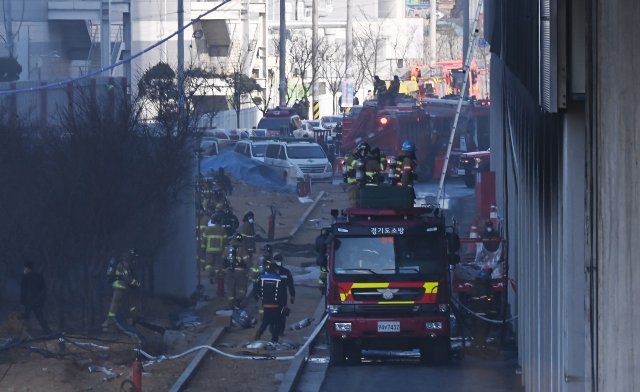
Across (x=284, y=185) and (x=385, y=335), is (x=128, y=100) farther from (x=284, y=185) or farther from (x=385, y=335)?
(x=284, y=185)

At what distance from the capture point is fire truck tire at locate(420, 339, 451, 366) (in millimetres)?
19062

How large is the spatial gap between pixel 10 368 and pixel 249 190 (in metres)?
26.6

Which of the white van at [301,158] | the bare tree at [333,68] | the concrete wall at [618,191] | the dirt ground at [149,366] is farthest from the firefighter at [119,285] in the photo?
the bare tree at [333,68]

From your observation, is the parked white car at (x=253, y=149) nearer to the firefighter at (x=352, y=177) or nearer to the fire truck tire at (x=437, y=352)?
the firefighter at (x=352, y=177)

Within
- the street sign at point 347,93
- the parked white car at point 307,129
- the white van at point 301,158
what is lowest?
the white van at point 301,158

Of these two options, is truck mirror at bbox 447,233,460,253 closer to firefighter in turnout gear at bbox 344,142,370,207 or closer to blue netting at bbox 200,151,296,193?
firefighter in turnout gear at bbox 344,142,370,207

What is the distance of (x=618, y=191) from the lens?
7.65m

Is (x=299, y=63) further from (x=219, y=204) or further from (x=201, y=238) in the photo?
(x=201, y=238)

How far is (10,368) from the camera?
18.8m

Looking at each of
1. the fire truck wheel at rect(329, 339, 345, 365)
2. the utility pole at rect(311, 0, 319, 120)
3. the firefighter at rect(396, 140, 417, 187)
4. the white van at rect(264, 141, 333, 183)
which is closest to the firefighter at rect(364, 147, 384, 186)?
the firefighter at rect(396, 140, 417, 187)

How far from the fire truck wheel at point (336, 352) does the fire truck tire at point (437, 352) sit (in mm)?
1273

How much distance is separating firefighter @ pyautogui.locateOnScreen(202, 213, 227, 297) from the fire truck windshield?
861 centimetres

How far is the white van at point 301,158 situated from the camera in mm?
47275

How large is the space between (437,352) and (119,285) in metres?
5.83
